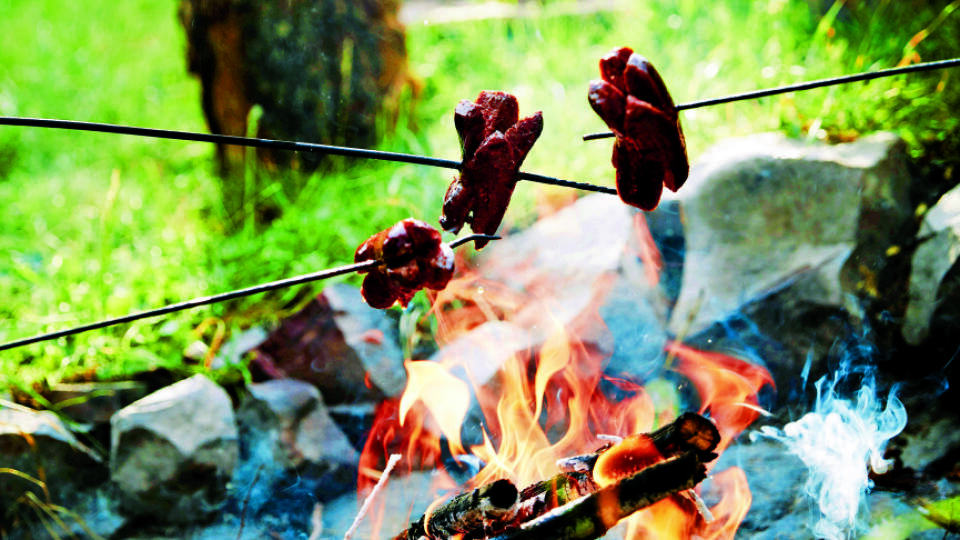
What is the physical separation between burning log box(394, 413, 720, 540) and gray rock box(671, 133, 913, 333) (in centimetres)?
154

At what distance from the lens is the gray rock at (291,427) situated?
3068 millimetres

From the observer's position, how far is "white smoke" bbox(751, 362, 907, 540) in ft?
8.08

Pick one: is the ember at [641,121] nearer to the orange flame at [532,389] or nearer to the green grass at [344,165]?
the orange flame at [532,389]

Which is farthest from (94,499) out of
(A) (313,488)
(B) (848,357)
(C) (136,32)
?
(C) (136,32)

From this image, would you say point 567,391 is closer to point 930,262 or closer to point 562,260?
point 562,260

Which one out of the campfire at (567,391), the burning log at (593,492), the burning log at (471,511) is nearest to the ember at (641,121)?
the burning log at (593,492)

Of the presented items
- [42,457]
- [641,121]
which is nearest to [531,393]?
[641,121]

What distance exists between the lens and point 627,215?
11.3ft

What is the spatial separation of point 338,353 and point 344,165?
172cm

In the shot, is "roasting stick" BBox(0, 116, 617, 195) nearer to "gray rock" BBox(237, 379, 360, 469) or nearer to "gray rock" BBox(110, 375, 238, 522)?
"gray rock" BBox(110, 375, 238, 522)

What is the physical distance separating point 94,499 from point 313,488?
0.96 meters

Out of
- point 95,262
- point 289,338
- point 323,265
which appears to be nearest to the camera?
point 289,338

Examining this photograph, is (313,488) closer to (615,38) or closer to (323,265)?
(323,265)

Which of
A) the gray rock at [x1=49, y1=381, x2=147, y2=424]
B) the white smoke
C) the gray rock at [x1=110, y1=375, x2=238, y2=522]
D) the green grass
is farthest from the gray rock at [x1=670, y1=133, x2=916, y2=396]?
the gray rock at [x1=49, y1=381, x2=147, y2=424]
